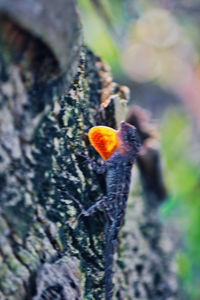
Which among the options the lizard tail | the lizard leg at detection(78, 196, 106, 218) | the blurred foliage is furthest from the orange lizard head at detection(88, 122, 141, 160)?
the blurred foliage

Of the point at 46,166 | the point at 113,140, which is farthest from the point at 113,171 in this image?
the point at 46,166

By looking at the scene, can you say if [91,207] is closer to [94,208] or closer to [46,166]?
[94,208]

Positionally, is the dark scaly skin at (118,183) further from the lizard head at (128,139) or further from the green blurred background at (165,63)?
the green blurred background at (165,63)

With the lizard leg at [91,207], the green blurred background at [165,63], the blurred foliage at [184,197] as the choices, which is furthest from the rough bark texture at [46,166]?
the green blurred background at [165,63]

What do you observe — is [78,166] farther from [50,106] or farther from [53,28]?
[53,28]

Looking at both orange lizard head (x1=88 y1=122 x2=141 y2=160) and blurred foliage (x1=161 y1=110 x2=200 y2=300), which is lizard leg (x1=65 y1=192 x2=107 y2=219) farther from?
blurred foliage (x1=161 y1=110 x2=200 y2=300)
